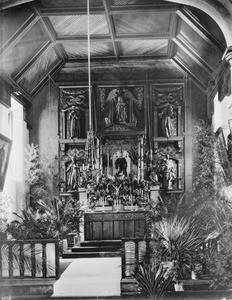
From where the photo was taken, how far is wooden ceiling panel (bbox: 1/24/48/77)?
44.8 ft

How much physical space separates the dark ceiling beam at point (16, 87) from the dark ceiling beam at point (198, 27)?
179 inches

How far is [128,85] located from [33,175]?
458 cm

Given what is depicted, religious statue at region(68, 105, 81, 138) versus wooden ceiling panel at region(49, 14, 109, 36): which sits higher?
wooden ceiling panel at region(49, 14, 109, 36)

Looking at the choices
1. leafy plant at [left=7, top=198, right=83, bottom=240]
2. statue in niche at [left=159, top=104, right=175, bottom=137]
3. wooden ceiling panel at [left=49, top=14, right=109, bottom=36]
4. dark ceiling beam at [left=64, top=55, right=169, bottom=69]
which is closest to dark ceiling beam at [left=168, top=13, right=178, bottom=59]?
dark ceiling beam at [left=64, top=55, right=169, bottom=69]

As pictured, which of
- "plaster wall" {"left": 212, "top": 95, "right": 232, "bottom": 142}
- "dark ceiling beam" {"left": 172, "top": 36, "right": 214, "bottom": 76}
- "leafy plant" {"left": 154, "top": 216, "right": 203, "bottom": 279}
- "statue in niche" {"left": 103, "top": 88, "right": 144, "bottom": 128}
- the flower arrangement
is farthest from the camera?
"statue in niche" {"left": 103, "top": 88, "right": 144, "bottom": 128}

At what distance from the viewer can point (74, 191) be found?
1641cm

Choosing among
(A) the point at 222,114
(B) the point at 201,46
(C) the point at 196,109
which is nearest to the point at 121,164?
(C) the point at 196,109

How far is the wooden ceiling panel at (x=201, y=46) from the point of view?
42.3 feet

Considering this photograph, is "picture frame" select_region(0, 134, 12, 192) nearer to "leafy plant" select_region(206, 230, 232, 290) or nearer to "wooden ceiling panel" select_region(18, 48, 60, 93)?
"wooden ceiling panel" select_region(18, 48, 60, 93)

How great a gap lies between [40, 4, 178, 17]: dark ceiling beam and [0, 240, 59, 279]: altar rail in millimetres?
5606

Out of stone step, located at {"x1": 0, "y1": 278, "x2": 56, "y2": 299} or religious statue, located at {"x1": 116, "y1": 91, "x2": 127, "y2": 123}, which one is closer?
stone step, located at {"x1": 0, "y1": 278, "x2": 56, "y2": 299}

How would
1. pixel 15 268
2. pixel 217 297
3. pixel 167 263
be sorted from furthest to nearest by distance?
pixel 15 268, pixel 167 263, pixel 217 297

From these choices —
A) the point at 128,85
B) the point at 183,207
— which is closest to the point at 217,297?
the point at 183,207

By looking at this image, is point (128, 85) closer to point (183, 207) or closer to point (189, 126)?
point (189, 126)
